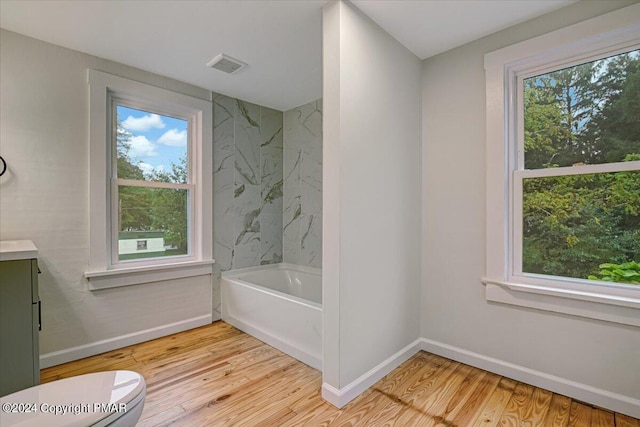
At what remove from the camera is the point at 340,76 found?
169 centimetres

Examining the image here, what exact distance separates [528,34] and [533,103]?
1.39ft

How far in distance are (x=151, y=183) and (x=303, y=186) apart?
60.1 inches

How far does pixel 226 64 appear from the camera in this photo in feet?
8.00

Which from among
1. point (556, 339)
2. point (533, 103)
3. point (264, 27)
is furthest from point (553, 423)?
point (264, 27)

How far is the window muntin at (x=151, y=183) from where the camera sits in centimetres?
255

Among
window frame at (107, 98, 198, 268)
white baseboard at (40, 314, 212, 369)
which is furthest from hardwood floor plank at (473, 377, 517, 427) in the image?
window frame at (107, 98, 198, 268)

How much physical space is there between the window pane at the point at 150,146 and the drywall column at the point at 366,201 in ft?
5.85

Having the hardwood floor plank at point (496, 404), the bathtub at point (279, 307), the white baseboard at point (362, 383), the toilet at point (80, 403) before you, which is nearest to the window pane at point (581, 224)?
the hardwood floor plank at point (496, 404)

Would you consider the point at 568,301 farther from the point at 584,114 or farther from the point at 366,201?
the point at 366,201

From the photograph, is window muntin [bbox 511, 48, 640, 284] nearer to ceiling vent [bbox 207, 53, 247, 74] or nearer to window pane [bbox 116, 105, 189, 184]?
ceiling vent [bbox 207, 53, 247, 74]

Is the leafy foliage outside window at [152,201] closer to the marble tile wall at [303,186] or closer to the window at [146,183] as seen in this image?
the window at [146,183]

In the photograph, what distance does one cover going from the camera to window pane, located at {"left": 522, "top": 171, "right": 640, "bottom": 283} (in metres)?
1.67

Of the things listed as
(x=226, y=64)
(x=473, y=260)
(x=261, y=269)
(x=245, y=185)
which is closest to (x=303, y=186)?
(x=245, y=185)

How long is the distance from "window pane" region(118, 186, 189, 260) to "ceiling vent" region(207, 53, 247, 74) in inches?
46.6
